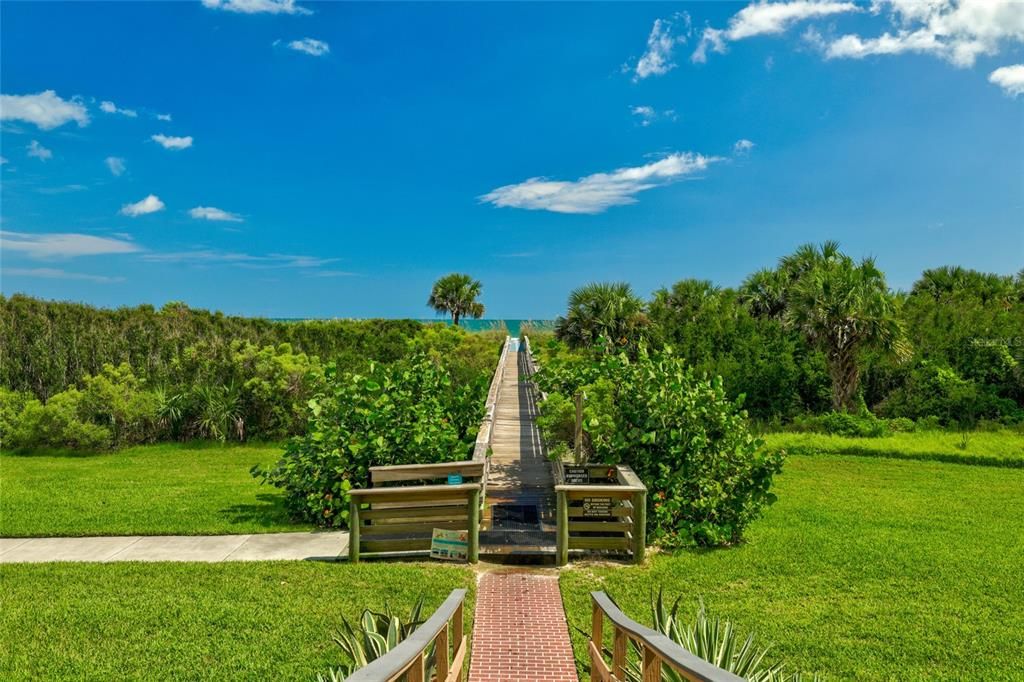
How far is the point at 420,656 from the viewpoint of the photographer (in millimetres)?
2383

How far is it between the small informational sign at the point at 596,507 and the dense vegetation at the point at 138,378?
9.06 m

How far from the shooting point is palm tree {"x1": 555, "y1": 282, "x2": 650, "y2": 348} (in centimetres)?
2617

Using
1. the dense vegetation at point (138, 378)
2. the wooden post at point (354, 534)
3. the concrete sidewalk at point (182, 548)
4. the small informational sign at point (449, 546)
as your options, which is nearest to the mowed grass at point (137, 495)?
the concrete sidewalk at point (182, 548)

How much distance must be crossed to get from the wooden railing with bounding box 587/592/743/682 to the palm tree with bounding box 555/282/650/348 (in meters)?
22.3

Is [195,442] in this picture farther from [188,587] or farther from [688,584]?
[688,584]

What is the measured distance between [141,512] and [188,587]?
401cm

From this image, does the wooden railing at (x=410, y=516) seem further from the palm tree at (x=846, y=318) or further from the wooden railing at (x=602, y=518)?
the palm tree at (x=846, y=318)

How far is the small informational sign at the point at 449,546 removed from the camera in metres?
7.10

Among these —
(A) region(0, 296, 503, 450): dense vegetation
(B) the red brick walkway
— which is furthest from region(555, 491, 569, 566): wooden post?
(A) region(0, 296, 503, 450): dense vegetation

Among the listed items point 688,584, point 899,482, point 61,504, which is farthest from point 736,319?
point 61,504

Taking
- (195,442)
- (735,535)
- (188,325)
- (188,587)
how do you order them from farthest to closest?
(188,325) → (195,442) → (735,535) → (188,587)

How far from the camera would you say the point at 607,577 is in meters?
6.68

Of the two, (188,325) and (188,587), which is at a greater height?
Result: (188,325)

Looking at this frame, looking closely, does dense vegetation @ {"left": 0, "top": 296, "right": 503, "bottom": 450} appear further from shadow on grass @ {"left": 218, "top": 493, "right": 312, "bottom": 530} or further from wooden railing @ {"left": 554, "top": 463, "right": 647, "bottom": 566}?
wooden railing @ {"left": 554, "top": 463, "right": 647, "bottom": 566}
